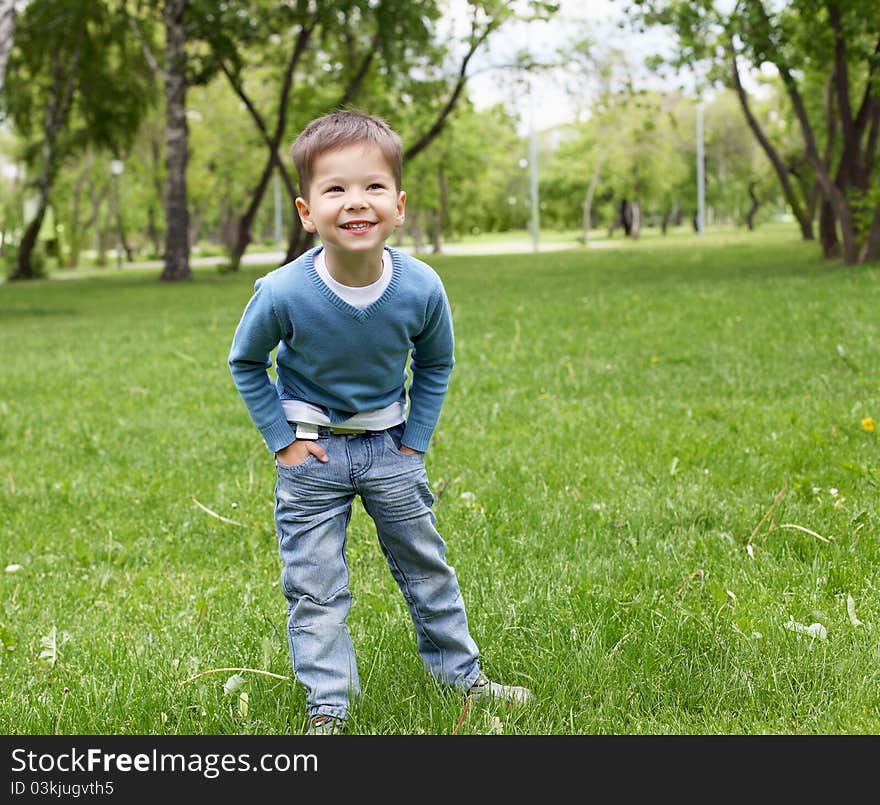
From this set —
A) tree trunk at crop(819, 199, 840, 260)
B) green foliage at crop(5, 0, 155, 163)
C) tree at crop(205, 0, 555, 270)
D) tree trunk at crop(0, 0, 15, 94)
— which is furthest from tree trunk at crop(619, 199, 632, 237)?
tree trunk at crop(0, 0, 15, 94)

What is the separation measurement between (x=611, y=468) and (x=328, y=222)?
3210 mm

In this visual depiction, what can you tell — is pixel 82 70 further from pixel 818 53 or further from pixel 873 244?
pixel 873 244

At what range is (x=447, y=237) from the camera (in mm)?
75375

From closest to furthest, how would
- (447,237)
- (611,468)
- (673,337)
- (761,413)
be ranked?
(611,468)
(761,413)
(673,337)
(447,237)

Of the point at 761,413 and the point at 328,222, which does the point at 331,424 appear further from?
the point at 761,413

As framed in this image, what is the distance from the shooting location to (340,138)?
258 centimetres

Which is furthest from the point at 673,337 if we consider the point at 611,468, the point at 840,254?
the point at 840,254

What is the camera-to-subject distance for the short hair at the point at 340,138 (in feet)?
8.47

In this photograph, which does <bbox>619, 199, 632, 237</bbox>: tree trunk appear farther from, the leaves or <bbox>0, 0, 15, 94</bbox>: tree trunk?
the leaves

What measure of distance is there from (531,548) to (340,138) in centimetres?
221

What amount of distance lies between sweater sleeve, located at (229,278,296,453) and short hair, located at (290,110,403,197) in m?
0.33

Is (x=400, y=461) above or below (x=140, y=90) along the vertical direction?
below

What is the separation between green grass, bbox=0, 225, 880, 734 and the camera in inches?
118
